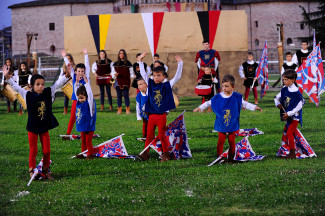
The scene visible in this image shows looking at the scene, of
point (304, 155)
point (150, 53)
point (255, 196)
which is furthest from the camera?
point (150, 53)

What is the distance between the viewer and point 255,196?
6633 millimetres

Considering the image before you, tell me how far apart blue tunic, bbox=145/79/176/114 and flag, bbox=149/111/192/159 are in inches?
14.6

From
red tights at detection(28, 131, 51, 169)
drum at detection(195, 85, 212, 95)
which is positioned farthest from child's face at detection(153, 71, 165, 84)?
drum at detection(195, 85, 212, 95)

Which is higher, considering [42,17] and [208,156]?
[42,17]

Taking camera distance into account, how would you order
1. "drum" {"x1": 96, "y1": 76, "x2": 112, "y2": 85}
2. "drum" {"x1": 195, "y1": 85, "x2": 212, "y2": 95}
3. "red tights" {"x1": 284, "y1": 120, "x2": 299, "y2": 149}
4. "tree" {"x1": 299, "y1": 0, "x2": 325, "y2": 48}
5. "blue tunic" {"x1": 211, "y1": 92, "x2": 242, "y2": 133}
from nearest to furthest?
"blue tunic" {"x1": 211, "y1": 92, "x2": 242, "y2": 133}, "red tights" {"x1": 284, "y1": 120, "x2": 299, "y2": 149}, "drum" {"x1": 195, "y1": 85, "x2": 212, "y2": 95}, "drum" {"x1": 96, "y1": 76, "x2": 112, "y2": 85}, "tree" {"x1": 299, "y1": 0, "x2": 325, "y2": 48}

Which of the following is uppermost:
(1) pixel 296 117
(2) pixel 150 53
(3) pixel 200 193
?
(2) pixel 150 53

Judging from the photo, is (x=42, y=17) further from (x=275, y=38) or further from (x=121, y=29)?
(x=121, y=29)

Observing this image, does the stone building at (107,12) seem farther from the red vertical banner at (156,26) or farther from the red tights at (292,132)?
the red tights at (292,132)

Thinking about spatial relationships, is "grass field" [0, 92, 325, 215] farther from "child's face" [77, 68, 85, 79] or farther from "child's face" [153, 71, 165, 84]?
"child's face" [77, 68, 85, 79]

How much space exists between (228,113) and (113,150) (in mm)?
2342

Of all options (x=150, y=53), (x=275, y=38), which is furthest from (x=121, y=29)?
(x=275, y=38)

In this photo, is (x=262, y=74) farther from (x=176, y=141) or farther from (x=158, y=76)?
(x=158, y=76)

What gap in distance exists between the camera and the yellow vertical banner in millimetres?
26484

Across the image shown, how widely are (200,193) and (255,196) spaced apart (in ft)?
2.36
